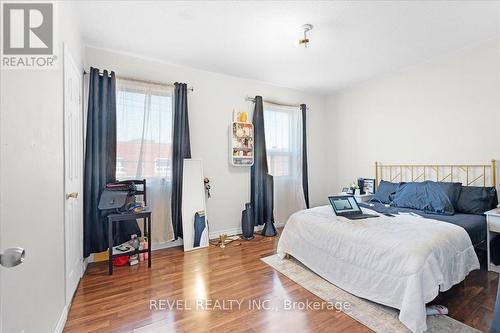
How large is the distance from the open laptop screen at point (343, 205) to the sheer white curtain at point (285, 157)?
1.71 metres

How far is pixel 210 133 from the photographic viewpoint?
3.78m

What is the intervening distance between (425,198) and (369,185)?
1194 millimetres

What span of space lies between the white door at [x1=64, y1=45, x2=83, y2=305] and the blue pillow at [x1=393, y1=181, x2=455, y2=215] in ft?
12.0

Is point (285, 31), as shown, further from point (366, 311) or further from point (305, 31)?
point (366, 311)

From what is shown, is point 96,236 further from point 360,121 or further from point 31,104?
point 360,121

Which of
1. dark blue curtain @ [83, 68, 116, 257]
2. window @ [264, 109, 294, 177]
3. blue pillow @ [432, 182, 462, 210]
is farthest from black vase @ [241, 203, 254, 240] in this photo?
blue pillow @ [432, 182, 462, 210]

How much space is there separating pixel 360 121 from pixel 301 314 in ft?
11.8

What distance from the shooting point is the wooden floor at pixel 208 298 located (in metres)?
1.75

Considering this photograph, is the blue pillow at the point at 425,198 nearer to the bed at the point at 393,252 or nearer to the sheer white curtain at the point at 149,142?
the bed at the point at 393,252

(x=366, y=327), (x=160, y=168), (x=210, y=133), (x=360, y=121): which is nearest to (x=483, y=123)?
(x=360, y=121)

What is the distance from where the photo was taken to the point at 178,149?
3359mm

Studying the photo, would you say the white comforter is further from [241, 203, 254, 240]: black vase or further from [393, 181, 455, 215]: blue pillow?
[241, 203, 254, 240]: black vase

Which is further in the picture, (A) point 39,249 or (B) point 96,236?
(B) point 96,236

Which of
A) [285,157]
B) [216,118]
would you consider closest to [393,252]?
[285,157]
